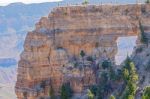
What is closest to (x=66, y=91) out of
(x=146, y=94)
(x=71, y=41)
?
(x=71, y=41)

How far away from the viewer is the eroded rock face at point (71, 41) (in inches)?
3691

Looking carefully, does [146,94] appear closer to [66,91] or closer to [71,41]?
[66,91]

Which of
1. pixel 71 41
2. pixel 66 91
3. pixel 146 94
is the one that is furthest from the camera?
pixel 71 41

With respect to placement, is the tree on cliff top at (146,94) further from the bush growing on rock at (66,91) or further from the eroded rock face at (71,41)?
the eroded rock face at (71,41)

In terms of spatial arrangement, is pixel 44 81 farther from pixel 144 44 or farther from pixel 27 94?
pixel 144 44

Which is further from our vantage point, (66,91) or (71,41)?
(71,41)

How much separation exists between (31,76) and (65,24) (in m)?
9.02

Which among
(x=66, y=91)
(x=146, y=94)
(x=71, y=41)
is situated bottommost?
(x=66, y=91)

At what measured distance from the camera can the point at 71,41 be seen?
95438 millimetres

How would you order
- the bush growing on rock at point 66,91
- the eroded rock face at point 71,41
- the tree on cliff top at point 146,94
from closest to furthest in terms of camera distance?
the tree on cliff top at point 146,94, the bush growing on rock at point 66,91, the eroded rock face at point 71,41

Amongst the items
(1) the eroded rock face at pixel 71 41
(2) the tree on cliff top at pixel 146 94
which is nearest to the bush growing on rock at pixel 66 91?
(1) the eroded rock face at pixel 71 41

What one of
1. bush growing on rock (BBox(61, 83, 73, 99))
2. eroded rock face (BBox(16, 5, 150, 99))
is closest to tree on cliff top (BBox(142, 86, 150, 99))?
bush growing on rock (BBox(61, 83, 73, 99))

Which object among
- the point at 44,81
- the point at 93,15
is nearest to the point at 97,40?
the point at 93,15

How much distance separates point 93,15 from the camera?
3708 inches
